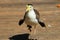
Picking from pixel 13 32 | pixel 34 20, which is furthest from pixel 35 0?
pixel 34 20

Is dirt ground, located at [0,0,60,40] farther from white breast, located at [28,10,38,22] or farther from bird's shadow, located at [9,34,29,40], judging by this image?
white breast, located at [28,10,38,22]

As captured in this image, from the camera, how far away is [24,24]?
6.88 metres

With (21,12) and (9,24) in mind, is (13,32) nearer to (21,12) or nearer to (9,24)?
(9,24)

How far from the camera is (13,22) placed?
7.08 meters

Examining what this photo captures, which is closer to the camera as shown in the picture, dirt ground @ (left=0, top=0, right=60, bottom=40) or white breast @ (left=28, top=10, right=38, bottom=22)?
white breast @ (left=28, top=10, right=38, bottom=22)

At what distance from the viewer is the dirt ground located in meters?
6.19

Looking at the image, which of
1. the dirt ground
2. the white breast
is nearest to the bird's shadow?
the dirt ground

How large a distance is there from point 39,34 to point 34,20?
0.75m

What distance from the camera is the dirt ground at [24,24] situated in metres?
6.19

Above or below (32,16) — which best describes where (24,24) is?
below

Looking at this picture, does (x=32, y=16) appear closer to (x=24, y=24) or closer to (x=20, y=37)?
(x=20, y=37)

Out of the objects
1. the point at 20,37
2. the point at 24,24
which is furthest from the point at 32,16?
the point at 24,24

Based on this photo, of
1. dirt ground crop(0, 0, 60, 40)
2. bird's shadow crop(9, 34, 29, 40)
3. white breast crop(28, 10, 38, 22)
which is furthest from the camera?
dirt ground crop(0, 0, 60, 40)

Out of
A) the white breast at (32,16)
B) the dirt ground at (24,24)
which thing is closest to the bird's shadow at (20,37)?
the dirt ground at (24,24)
